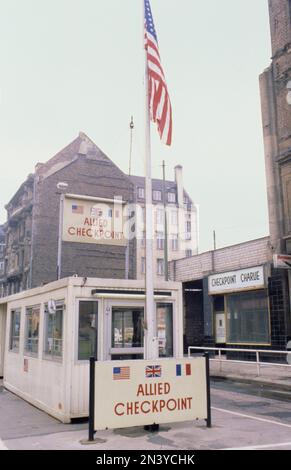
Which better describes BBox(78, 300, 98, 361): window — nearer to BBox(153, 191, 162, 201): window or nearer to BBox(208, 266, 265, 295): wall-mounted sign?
BBox(208, 266, 265, 295): wall-mounted sign

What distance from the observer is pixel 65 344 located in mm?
8992

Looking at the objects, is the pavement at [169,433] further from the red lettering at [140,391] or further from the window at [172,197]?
the window at [172,197]

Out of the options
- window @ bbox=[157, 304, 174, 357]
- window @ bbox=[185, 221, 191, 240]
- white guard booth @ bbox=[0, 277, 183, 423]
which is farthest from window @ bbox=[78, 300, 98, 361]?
window @ bbox=[185, 221, 191, 240]

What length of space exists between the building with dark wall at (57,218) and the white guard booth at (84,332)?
27147mm

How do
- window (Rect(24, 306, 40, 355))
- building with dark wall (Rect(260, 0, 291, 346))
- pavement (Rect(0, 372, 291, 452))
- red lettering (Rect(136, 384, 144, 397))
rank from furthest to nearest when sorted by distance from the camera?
building with dark wall (Rect(260, 0, 291, 346)), window (Rect(24, 306, 40, 355)), red lettering (Rect(136, 384, 144, 397)), pavement (Rect(0, 372, 291, 452))

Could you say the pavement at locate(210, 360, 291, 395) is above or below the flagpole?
below

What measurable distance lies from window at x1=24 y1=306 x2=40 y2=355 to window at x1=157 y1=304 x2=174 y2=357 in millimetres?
3148

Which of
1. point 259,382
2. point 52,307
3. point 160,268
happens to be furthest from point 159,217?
point 52,307

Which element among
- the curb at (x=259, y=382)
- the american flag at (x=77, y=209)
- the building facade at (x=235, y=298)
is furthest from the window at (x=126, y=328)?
the building facade at (x=235, y=298)

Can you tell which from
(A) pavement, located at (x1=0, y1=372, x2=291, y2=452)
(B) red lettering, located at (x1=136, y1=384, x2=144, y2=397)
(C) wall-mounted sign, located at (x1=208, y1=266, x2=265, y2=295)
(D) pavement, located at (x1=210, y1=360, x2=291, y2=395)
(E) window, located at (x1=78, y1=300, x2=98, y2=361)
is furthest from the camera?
(C) wall-mounted sign, located at (x1=208, y1=266, x2=265, y2=295)

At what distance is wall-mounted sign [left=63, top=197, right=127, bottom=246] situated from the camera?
12.9 metres
